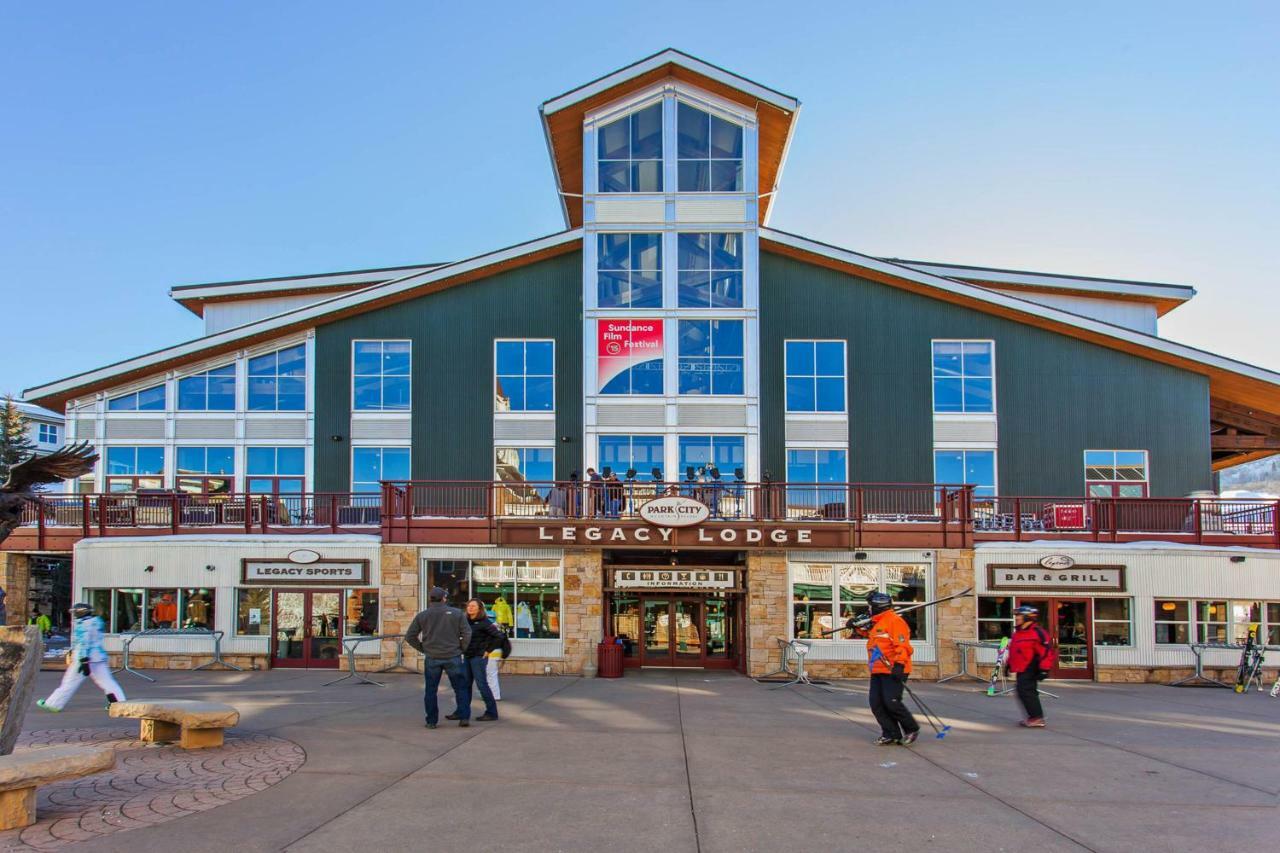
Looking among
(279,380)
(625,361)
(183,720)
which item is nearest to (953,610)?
(625,361)

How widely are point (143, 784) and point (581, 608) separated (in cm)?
1296

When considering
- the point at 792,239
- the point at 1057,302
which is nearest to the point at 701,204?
the point at 792,239

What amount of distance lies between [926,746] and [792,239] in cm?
1730

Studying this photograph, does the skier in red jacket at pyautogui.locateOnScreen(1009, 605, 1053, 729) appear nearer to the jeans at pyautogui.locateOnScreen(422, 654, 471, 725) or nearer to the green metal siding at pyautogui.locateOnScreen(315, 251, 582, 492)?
the jeans at pyautogui.locateOnScreen(422, 654, 471, 725)

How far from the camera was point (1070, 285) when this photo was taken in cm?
3147

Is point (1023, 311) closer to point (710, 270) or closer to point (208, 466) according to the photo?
point (710, 270)

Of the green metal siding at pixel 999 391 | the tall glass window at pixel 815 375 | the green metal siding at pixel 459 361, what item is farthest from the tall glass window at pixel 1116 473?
the green metal siding at pixel 459 361

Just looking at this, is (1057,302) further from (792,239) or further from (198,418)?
(198,418)

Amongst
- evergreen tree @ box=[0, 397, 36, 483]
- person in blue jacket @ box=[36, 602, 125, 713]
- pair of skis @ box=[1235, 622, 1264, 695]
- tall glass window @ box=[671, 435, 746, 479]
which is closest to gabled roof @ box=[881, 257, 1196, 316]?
tall glass window @ box=[671, 435, 746, 479]

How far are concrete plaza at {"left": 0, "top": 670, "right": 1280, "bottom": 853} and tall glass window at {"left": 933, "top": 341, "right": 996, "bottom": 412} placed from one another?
11767 millimetres

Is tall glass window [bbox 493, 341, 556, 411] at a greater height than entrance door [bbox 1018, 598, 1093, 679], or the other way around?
tall glass window [bbox 493, 341, 556, 411]

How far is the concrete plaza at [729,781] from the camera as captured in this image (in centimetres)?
718

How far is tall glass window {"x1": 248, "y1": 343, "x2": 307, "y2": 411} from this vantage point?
87.0ft

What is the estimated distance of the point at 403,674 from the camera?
2011cm
